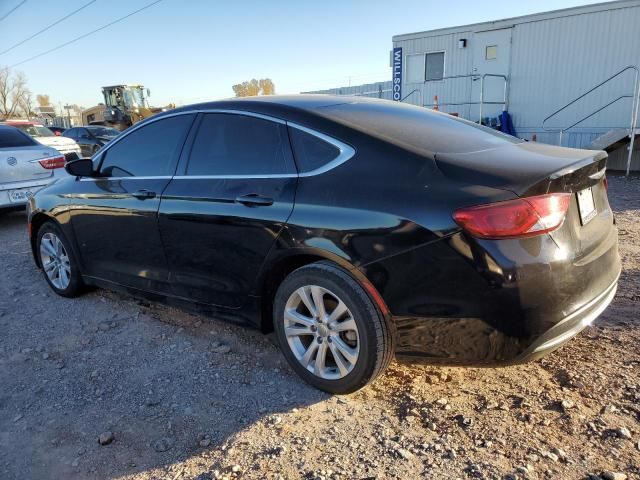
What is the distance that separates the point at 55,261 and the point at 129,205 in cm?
142

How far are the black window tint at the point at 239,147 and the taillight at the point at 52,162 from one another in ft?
17.2

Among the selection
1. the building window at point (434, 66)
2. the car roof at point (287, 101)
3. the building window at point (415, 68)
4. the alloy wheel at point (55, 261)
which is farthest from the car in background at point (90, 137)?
the car roof at point (287, 101)

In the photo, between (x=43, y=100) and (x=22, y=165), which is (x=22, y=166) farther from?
(x=43, y=100)

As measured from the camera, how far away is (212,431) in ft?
8.41

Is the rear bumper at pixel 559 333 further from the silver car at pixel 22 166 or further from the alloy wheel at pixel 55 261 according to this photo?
the silver car at pixel 22 166

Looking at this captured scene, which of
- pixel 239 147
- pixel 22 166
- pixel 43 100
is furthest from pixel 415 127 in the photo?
pixel 43 100

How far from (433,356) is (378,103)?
178cm

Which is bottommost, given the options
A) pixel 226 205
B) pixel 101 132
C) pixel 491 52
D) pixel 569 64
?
pixel 101 132

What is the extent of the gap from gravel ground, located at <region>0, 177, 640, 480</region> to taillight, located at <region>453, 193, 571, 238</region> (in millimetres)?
983

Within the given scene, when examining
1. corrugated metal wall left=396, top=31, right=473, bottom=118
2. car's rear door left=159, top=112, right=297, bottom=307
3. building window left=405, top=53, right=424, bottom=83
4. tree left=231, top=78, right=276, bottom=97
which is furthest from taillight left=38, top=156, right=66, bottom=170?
tree left=231, top=78, right=276, bottom=97

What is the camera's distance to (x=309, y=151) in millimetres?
2807

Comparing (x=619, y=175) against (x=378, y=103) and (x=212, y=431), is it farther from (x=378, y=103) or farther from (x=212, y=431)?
(x=212, y=431)

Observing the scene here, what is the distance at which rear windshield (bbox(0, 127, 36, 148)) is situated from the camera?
7465 mm

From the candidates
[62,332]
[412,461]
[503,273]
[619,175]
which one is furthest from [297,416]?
[619,175]
